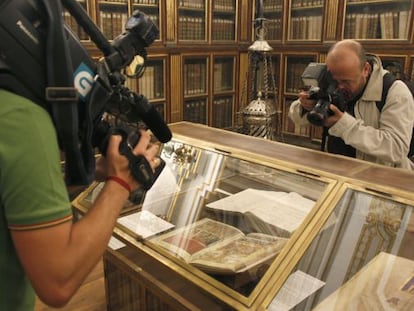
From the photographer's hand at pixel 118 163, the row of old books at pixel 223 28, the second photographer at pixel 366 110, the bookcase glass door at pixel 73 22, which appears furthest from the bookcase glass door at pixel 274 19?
the photographer's hand at pixel 118 163

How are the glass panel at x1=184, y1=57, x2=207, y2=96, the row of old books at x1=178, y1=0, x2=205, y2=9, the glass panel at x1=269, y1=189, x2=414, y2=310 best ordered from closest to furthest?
1. the glass panel at x1=269, y1=189, x2=414, y2=310
2. the row of old books at x1=178, y1=0, x2=205, y2=9
3. the glass panel at x1=184, y1=57, x2=207, y2=96

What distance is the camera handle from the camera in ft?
2.53

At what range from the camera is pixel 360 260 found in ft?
3.52

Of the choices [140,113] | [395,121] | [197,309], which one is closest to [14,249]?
[140,113]

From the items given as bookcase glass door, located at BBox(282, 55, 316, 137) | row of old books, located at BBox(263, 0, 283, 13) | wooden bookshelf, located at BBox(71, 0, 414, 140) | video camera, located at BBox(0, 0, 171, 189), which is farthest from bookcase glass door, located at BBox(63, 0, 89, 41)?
bookcase glass door, located at BBox(282, 55, 316, 137)

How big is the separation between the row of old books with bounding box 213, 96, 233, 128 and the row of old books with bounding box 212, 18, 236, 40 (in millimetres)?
751

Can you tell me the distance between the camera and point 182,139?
5.93 feet

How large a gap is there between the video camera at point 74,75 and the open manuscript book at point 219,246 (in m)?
0.37

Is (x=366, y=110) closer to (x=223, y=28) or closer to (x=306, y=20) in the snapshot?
(x=306, y=20)

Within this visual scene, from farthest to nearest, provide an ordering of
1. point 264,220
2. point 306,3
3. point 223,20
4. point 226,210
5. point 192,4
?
point 223,20, point 306,3, point 192,4, point 226,210, point 264,220

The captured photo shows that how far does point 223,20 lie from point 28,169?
15.1ft

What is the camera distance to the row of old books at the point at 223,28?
4785 millimetres

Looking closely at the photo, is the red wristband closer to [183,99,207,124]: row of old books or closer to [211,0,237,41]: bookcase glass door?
[183,99,207,124]: row of old books

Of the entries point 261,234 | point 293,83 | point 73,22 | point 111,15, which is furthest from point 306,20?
point 261,234
